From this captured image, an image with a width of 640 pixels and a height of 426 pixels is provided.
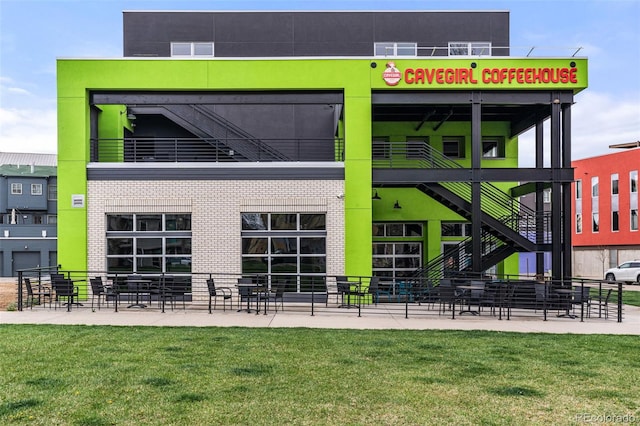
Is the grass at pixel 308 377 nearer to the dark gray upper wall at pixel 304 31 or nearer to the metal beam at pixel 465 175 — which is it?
the metal beam at pixel 465 175

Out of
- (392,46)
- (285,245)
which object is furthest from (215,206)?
(392,46)

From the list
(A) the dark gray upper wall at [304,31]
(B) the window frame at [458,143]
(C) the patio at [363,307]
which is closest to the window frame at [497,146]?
(B) the window frame at [458,143]

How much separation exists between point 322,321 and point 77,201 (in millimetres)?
9278

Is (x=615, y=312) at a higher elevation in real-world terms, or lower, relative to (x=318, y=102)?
lower

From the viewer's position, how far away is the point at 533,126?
20.8 meters

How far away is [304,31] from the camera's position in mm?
23688

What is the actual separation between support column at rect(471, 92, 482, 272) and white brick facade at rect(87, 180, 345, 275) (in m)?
4.18

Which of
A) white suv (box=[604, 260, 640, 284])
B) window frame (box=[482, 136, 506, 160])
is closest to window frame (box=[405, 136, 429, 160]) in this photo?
window frame (box=[482, 136, 506, 160])

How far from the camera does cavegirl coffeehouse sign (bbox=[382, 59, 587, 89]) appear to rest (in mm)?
16859

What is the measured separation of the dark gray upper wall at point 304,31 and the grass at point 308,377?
16.1 m

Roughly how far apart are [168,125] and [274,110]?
14.3 ft

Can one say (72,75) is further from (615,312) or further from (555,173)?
(615,312)

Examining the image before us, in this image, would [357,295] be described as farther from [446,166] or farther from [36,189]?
[36,189]

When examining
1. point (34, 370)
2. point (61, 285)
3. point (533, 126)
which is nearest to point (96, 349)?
point (34, 370)
